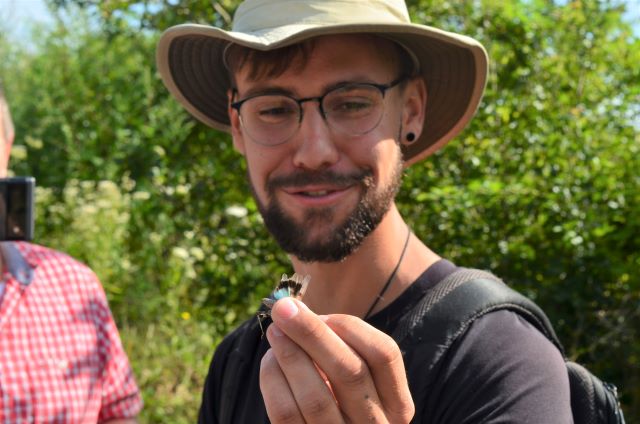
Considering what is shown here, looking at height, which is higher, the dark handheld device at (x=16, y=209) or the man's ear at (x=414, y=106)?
the man's ear at (x=414, y=106)

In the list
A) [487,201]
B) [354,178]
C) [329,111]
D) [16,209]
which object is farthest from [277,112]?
[487,201]

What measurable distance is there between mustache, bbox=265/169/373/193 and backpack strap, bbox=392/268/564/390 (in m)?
0.31

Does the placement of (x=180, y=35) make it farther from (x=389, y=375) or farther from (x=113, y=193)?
(x=113, y=193)

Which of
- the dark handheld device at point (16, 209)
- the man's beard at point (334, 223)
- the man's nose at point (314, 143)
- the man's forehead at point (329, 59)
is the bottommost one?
the dark handheld device at point (16, 209)

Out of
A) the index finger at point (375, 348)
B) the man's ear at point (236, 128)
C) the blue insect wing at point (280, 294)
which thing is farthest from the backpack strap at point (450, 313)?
the man's ear at point (236, 128)

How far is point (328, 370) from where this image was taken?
1154 mm

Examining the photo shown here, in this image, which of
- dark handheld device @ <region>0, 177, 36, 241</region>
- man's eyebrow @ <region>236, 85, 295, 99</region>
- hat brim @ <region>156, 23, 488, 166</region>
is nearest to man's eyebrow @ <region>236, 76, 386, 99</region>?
man's eyebrow @ <region>236, 85, 295, 99</region>

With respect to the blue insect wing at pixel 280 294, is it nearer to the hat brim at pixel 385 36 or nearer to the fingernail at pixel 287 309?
the fingernail at pixel 287 309

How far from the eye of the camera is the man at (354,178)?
1536 millimetres

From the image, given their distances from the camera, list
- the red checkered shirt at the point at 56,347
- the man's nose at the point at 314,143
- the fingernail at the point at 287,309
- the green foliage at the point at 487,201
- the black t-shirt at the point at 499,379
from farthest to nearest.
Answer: the green foliage at the point at 487,201 → the red checkered shirt at the point at 56,347 → the man's nose at the point at 314,143 → the black t-shirt at the point at 499,379 → the fingernail at the point at 287,309

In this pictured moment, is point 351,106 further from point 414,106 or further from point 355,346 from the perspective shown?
point 355,346

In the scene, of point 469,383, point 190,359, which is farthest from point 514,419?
point 190,359

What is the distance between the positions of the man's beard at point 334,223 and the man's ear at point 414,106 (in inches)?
9.1

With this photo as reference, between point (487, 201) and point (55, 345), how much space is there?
5.98 feet
